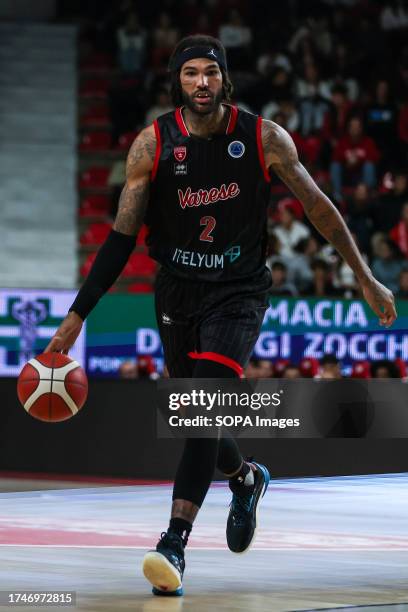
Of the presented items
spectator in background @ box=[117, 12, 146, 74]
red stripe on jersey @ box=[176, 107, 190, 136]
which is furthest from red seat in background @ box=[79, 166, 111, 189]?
red stripe on jersey @ box=[176, 107, 190, 136]

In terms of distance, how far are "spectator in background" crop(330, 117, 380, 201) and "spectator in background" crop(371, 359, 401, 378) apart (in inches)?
253

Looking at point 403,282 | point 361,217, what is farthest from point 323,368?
point 361,217

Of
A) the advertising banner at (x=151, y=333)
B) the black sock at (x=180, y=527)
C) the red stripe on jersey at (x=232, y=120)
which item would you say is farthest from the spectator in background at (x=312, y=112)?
the black sock at (x=180, y=527)

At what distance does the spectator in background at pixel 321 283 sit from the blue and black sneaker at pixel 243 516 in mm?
7944

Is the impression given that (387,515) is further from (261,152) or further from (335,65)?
(335,65)

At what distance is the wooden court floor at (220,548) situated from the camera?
19.3ft

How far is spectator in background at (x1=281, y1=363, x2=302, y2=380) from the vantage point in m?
13.4

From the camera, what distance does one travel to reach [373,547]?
7.62 m

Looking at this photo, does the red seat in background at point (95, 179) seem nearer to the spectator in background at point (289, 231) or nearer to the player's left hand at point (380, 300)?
the spectator in background at point (289, 231)

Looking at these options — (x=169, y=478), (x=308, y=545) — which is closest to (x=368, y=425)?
(x=169, y=478)

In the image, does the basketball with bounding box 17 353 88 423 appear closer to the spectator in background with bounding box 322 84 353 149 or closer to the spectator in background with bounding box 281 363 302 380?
the spectator in background with bounding box 281 363 302 380

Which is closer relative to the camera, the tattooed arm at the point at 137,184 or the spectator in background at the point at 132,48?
the tattooed arm at the point at 137,184

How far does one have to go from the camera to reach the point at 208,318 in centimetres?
650

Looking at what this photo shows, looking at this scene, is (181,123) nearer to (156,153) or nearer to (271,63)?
(156,153)
